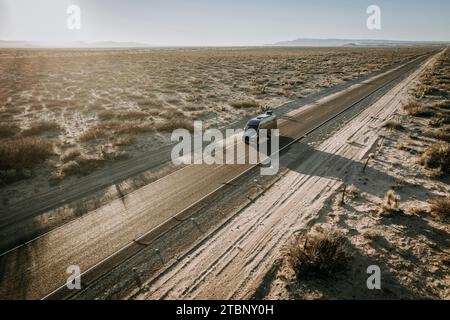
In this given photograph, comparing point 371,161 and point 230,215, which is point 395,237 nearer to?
point 230,215

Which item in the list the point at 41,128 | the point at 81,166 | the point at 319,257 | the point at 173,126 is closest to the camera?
the point at 319,257

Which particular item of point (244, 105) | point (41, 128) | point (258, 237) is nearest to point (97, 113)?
point (41, 128)

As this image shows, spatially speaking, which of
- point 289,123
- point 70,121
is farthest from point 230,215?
point 70,121

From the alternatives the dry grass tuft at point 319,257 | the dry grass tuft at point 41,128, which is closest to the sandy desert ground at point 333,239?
the dry grass tuft at point 319,257

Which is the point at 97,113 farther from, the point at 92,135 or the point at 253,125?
the point at 253,125

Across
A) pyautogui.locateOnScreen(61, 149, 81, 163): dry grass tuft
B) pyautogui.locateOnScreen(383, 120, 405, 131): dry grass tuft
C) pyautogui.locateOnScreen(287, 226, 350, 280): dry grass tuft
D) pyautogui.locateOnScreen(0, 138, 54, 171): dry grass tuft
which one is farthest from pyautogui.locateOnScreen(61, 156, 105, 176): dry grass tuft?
pyautogui.locateOnScreen(383, 120, 405, 131): dry grass tuft

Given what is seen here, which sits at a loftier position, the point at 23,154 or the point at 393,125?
the point at 393,125
